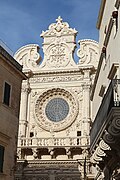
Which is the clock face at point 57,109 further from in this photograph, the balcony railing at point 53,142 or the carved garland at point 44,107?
the balcony railing at point 53,142

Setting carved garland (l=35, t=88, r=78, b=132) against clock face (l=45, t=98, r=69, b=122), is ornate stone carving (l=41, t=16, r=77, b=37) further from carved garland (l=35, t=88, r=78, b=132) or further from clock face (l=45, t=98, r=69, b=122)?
clock face (l=45, t=98, r=69, b=122)

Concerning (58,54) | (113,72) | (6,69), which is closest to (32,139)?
(58,54)

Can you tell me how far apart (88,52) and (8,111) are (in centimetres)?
1847

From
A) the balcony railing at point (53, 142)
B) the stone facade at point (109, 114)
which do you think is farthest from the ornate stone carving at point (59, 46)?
the stone facade at point (109, 114)

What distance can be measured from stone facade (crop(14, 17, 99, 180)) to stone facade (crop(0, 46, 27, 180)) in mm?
11512

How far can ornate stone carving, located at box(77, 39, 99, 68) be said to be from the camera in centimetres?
3456

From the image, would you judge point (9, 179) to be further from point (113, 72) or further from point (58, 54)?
point (58, 54)

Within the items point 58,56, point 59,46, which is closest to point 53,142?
point 58,56

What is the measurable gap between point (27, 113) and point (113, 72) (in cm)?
2154

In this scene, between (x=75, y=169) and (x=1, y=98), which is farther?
(x=75, y=169)

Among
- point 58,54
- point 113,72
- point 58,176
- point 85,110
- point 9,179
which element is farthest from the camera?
point 58,54

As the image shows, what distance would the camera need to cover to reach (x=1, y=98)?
57.2 ft

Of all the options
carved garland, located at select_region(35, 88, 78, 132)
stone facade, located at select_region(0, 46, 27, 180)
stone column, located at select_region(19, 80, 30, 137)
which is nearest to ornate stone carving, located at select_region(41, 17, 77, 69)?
carved garland, located at select_region(35, 88, 78, 132)

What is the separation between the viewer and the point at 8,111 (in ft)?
59.0
